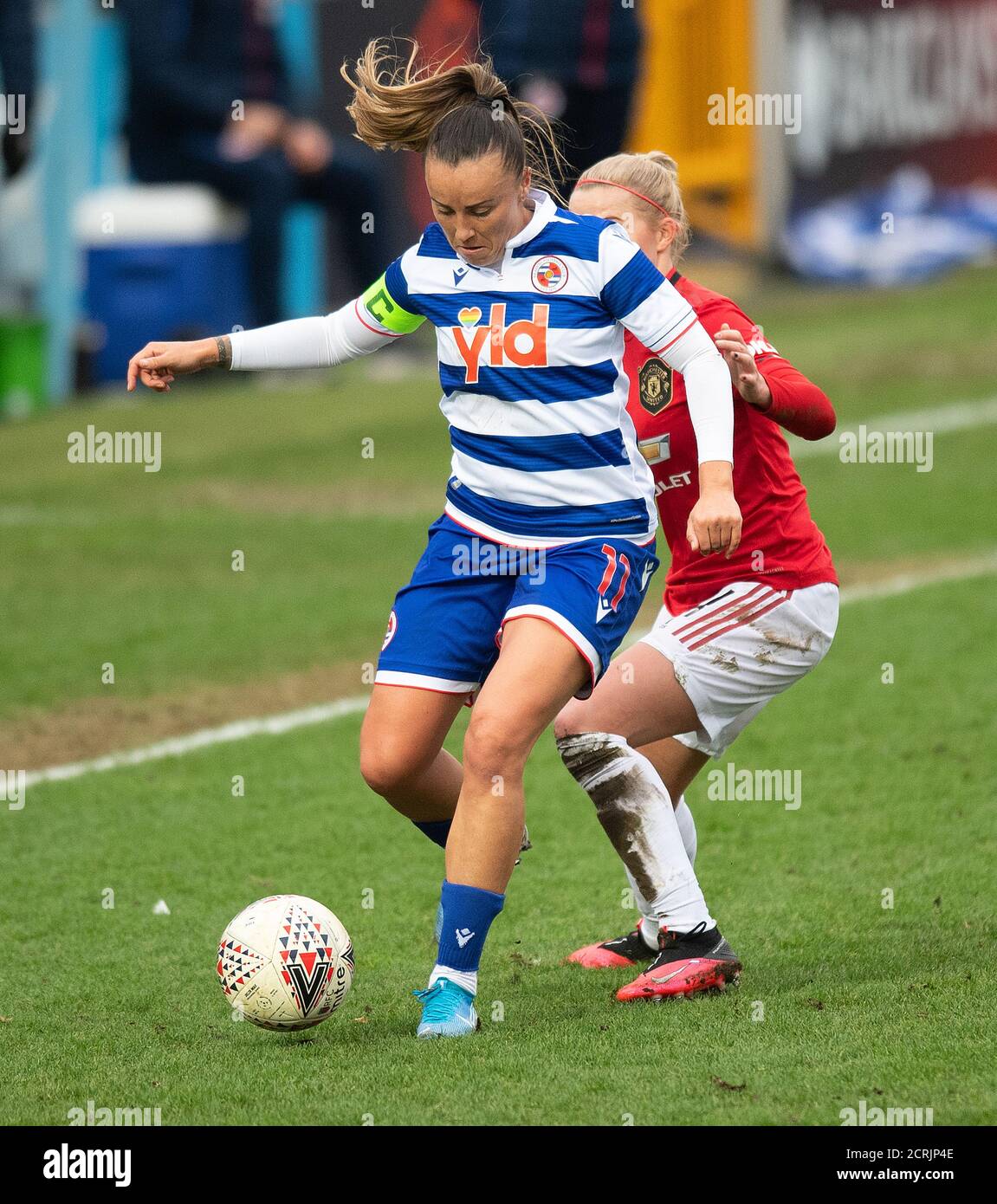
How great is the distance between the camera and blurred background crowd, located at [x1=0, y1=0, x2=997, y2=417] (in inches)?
633

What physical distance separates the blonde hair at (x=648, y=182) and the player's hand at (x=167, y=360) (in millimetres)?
1066

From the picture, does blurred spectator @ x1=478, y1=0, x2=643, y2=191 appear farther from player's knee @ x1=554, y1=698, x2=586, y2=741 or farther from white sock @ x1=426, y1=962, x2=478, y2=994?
white sock @ x1=426, y1=962, x2=478, y2=994

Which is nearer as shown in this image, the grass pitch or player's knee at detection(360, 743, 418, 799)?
the grass pitch

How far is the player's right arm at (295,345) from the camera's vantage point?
474cm

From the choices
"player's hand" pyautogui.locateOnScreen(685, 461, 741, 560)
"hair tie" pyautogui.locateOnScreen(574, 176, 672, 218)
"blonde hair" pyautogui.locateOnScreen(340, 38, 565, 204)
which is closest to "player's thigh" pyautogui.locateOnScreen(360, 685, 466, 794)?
"player's hand" pyautogui.locateOnScreen(685, 461, 741, 560)

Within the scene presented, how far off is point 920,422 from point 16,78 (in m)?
8.04

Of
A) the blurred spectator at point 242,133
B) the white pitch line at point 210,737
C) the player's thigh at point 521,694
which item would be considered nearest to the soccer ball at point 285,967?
the player's thigh at point 521,694

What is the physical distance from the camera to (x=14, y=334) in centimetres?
1581

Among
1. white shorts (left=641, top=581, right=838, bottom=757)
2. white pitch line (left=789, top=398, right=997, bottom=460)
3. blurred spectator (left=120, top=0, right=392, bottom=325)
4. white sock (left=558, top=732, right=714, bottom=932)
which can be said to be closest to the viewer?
white sock (left=558, top=732, right=714, bottom=932)

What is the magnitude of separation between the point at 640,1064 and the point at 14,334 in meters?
13.0

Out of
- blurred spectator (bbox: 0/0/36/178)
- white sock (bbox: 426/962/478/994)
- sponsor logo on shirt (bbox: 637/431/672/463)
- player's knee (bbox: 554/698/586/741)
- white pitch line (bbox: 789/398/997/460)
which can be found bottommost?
white sock (bbox: 426/962/478/994)

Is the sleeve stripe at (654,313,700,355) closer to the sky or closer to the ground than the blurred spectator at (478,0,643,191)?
closer to the ground

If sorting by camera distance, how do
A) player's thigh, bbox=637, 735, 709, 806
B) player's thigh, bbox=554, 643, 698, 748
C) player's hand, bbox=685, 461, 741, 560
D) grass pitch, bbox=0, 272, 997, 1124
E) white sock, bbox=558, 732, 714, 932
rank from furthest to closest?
player's thigh, bbox=637, 735, 709, 806
player's thigh, bbox=554, 643, 698, 748
white sock, bbox=558, 732, 714, 932
player's hand, bbox=685, 461, 741, 560
grass pitch, bbox=0, 272, 997, 1124

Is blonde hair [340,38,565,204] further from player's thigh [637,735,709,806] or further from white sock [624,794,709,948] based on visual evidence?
white sock [624,794,709,948]
